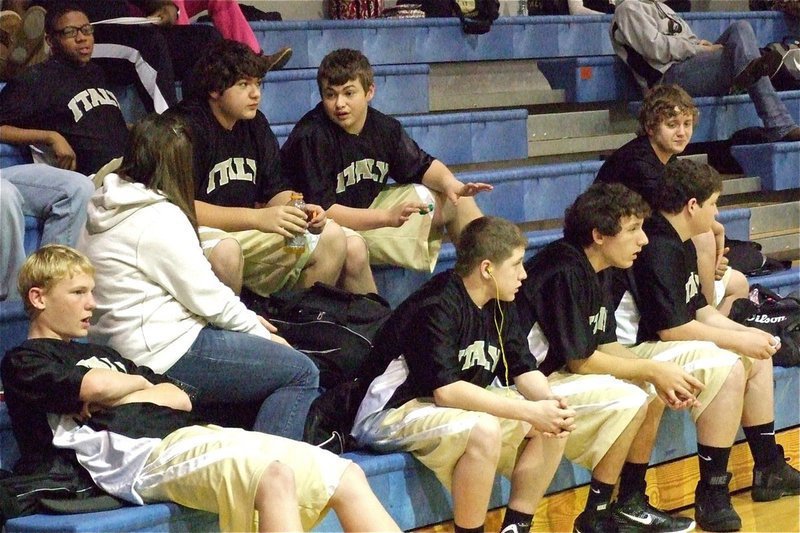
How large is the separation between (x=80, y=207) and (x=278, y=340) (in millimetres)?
691

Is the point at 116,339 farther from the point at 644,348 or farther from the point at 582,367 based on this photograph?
the point at 644,348

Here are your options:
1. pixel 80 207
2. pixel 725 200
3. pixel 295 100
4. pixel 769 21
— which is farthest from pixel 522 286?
pixel 769 21

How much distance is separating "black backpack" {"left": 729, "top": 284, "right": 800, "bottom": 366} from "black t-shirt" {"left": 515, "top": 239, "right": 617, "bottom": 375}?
73cm

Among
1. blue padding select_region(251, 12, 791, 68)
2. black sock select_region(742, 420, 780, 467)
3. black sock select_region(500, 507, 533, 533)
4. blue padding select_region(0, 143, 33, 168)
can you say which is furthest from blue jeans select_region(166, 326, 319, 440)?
blue padding select_region(251, 12, 791, 68)

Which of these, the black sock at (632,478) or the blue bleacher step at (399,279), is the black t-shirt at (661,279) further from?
the blue bleacher step at (399,279)

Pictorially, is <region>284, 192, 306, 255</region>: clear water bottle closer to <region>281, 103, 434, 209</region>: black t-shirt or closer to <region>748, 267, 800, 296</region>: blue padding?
<region>281, 103, 434, 209</region>: black t-shirt

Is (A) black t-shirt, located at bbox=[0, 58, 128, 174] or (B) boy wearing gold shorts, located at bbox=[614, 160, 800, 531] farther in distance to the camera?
(A) black t-shirt, located at bbox=[0, 58, 128, 174]

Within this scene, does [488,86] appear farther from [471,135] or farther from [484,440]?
[484,440]

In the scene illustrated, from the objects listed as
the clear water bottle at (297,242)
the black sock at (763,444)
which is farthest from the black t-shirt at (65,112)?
the black sock at (763,444)

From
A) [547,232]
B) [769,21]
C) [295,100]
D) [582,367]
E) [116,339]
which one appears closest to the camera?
[116,339]

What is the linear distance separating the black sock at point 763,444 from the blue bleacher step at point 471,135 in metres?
1.57

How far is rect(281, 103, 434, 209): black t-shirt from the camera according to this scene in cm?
357

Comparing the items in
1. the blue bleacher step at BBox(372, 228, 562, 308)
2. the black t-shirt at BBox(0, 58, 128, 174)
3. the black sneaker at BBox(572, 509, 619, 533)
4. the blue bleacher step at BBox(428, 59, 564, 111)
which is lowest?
the black sneaker at BBox(572, 509, 619, 533)

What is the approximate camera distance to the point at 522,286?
3.18 m
